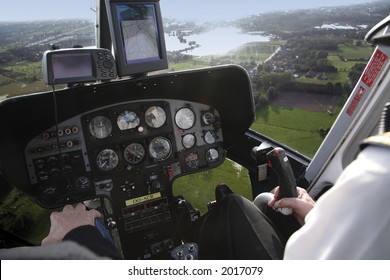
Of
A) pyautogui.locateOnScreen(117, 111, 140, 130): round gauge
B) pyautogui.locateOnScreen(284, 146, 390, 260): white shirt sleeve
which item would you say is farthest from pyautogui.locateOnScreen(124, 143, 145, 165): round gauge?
pyautogui.locateOnScreen(284, 146, 390, 260): white shirt sleeve

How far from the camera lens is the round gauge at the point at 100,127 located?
262 cm

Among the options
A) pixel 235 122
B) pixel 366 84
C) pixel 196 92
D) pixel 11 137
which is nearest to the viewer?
pixel 366 84

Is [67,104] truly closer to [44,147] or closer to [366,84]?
[44,147]

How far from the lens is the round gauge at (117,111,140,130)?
269cm

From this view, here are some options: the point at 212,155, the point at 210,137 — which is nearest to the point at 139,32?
the point at 210,137

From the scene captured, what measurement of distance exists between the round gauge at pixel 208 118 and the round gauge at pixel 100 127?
0.76 meters

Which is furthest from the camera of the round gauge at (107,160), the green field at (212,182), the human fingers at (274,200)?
the green field at (212,182)

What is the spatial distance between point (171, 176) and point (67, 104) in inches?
39.0

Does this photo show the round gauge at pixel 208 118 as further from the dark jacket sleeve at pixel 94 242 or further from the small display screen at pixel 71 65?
the dark jacket sleeve at pixel 94 242

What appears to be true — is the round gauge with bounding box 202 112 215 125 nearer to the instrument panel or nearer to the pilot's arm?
the instrument panel

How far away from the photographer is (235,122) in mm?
3018

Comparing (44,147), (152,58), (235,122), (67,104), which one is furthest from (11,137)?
(235,122)

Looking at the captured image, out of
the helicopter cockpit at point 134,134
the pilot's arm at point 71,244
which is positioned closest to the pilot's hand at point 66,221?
the pilot's arm at point 71,244
